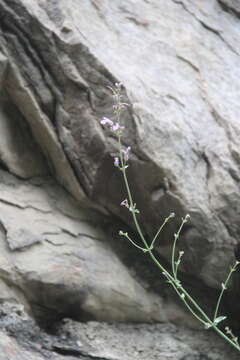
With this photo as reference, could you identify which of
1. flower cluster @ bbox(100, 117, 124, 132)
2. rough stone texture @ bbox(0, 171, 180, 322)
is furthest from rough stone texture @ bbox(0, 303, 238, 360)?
flower cluster @ bbox(100, 117, 124, 132)

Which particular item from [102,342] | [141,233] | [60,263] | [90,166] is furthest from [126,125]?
[102,342]

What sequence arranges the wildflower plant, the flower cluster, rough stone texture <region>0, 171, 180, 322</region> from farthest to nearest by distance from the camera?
rough stone texture <region>0, 171, 180, 322</region>, the flower cluster, the wildflower plant

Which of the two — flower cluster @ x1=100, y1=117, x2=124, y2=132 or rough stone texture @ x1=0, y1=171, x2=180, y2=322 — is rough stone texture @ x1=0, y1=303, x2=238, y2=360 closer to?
rough stone texture @ x1=0, y1=171, x2=180, y2=322

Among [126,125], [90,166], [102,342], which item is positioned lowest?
[102,342]

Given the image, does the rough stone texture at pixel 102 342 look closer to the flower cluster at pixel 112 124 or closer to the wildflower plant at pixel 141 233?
the wildflower plant at pixel 141 233

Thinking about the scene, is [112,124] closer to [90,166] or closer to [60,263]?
[90,166]

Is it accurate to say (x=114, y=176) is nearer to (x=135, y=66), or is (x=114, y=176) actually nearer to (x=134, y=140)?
(x=134, y=140)
